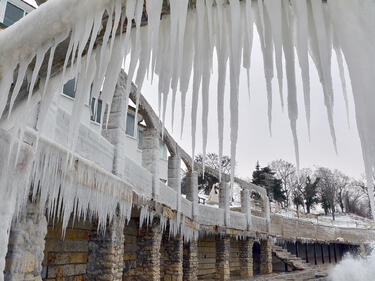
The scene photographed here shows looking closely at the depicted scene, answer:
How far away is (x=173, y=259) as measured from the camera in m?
13.4

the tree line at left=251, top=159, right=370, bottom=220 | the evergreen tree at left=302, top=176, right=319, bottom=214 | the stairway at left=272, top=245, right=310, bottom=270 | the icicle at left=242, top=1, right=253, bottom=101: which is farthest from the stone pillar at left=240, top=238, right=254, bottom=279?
the evergreen tree at left=302, top=176, right=319, bottom=214

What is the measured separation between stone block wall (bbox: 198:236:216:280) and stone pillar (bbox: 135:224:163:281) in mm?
7460

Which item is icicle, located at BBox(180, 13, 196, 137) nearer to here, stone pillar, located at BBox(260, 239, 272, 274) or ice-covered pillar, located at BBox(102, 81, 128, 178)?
ice-covered pillar, located at BBox(102, 81, 128, 178)

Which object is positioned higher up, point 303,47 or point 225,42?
point 225,42

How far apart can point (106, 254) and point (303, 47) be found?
8552 millimetres

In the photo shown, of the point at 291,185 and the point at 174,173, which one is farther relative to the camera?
the point at 291,185

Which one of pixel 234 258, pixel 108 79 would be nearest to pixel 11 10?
pixel 108 79

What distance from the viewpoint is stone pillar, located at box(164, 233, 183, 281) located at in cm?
1309

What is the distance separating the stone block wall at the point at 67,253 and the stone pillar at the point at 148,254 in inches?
81.3

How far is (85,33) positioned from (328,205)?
183 ft

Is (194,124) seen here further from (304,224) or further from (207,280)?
(304,224)

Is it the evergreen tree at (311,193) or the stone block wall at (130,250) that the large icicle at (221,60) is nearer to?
the stone block wall at (130,250)

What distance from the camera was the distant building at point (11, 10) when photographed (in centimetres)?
1285

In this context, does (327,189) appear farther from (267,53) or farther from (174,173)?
(267,53)
